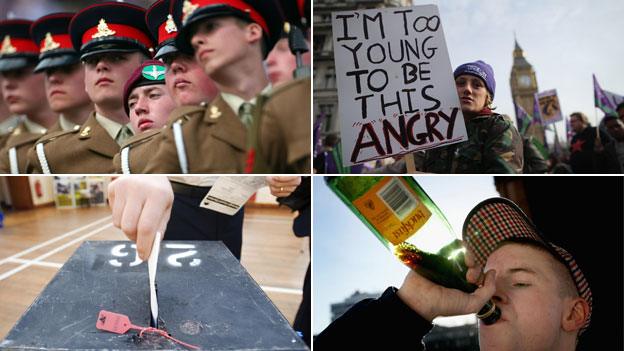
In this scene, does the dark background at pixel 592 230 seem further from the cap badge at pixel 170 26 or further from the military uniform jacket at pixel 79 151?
the military uniform jacket at pixel 79 151

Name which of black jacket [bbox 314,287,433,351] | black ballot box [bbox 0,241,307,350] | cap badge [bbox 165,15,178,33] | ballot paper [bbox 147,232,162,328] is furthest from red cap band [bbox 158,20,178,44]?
black jacket [bbox 314,287,433,351]

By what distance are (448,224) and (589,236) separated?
1.26 feet

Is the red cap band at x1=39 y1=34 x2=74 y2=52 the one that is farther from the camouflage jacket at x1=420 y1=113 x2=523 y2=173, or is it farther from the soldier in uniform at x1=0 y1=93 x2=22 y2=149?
the camouflage jacket at x1=420 y1=113 x2=523 y2=173

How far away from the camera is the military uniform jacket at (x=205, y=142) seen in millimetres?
830

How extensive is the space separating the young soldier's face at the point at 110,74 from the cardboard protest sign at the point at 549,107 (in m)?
0.96

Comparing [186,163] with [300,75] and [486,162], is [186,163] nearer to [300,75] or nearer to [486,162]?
[300,75]

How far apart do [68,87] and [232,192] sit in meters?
0.46

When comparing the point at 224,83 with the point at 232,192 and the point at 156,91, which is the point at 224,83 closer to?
the point at 156,91

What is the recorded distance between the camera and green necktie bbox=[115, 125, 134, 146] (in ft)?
2.92

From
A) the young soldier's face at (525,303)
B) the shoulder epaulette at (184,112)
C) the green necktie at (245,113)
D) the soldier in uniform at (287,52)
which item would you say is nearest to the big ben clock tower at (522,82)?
the young soldier's face at (525,303)

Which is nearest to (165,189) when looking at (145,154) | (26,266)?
(145,154)

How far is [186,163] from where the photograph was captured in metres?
0.86

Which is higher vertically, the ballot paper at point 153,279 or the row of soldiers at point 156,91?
the row of soldiers at point 156,91

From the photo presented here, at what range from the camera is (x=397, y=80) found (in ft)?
3.05
